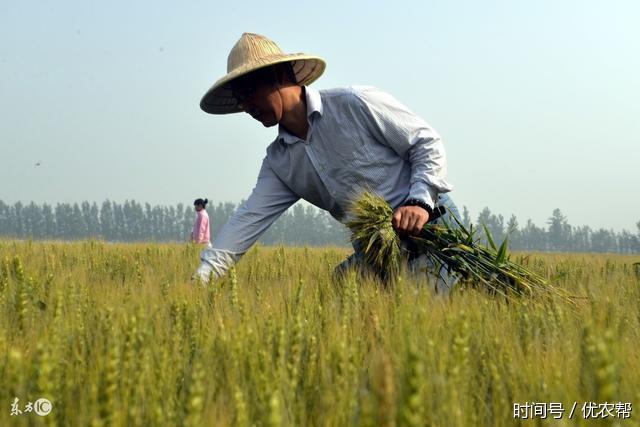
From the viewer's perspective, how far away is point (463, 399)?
1.09 metres

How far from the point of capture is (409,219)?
2.54 metres

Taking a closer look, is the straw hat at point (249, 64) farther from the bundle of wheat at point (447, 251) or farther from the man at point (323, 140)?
A: the bundle of wheat at point (447, 251)

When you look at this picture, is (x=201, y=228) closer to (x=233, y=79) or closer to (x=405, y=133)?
(x=233, y=79)

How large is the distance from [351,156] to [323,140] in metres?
0.20

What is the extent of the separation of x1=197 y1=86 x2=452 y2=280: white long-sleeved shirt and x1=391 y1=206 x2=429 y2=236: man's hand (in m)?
0.20

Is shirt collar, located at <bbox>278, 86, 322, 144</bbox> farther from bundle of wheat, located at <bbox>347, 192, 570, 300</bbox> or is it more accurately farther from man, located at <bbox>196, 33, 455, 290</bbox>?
bundle of wheat, located at <bbox>347, 192, 570, 300</bbox>

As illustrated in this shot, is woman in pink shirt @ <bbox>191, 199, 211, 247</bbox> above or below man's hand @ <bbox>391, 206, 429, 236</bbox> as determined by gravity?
above

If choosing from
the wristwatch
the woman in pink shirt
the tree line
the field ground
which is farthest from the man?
the tree line

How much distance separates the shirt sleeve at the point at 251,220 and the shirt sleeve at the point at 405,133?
84cm

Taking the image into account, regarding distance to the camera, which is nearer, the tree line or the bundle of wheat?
the bundle of wheat

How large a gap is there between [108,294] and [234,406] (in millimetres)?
1265

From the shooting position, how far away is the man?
9.64ft

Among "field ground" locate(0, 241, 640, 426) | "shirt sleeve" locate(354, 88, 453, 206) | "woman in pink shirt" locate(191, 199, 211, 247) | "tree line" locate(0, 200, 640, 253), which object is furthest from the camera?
"tree line" locate(0, 200, 640, 253)

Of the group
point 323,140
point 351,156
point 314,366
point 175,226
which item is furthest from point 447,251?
point 175,226
